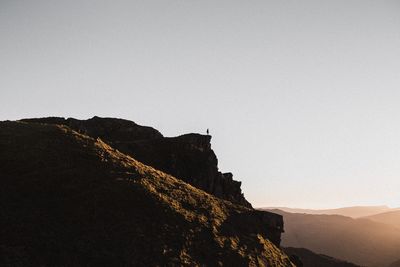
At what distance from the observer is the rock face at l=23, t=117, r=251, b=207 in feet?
171

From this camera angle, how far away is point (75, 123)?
61.9 metres

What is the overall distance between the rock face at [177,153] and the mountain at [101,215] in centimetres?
1232

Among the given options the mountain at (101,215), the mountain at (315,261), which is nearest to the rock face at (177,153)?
the mountain at (101,215)

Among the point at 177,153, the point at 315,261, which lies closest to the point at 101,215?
the point at 177,153

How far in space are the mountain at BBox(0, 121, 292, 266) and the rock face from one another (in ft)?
40.4

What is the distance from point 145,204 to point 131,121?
45051 mm

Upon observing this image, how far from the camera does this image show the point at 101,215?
2572cm

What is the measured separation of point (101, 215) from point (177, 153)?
99.4ft

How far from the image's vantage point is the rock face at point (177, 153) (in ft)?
171

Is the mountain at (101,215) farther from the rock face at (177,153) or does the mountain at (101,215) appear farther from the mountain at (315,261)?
the mountain at (315,261)

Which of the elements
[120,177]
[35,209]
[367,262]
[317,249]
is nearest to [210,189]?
[120,177]

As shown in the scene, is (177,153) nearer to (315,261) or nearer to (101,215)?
(101,215)

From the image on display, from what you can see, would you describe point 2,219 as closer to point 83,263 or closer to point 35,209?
point 35,209

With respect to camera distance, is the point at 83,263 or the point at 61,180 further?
the point at 61,180
